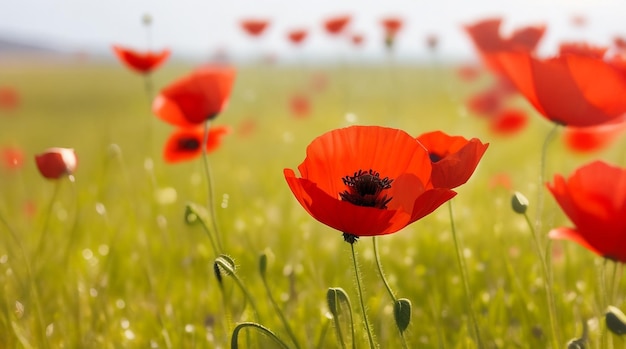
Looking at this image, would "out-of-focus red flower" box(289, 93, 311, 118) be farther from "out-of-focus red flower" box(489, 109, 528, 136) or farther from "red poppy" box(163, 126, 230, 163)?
"red poppy" box(163, 126, 230, 163)

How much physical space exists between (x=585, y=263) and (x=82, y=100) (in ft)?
38.3

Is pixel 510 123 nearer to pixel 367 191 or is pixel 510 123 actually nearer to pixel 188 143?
pixel 188 143

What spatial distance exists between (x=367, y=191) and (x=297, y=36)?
3.21 meters

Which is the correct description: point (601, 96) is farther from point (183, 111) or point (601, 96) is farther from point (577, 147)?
point (577, 147)

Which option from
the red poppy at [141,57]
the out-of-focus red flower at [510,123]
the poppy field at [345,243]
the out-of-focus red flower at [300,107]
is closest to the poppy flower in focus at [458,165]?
the poppy field at [345,243]

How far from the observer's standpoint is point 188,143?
1925mm

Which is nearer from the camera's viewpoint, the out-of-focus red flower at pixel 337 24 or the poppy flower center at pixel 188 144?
the poppy flower center at pixel 188 144

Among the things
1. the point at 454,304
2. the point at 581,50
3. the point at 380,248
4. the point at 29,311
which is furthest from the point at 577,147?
the point at 29,311

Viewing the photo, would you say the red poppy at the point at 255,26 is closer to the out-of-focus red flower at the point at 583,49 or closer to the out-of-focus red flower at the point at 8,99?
the out-of-focus red flower at the point at 583,49

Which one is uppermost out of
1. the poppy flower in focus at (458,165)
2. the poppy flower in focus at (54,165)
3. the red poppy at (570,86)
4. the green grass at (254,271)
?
the red poppy at (570,86)

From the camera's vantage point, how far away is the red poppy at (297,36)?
13.1ft

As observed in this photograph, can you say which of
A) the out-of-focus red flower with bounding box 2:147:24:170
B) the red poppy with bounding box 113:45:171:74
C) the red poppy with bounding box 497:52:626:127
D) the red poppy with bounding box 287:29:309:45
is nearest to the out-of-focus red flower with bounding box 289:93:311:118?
the red poppy with bounding box 287:29:309:45

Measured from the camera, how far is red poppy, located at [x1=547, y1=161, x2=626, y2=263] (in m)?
0.92

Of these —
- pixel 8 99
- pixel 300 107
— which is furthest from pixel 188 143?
pixel 8 99
